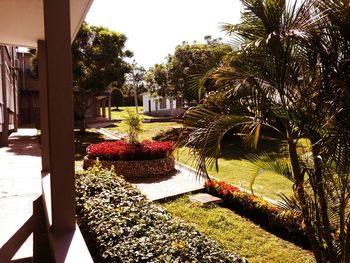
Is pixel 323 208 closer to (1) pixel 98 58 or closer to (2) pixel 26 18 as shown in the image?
(2) pixel 26 18

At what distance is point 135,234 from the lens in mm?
4109

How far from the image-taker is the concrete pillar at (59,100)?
312cm

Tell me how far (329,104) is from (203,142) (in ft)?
4.69

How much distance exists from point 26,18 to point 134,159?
8113mm

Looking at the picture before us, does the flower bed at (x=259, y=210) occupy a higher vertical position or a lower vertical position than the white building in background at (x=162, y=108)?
lower

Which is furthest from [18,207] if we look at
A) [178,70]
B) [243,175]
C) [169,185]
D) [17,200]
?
[178,70]

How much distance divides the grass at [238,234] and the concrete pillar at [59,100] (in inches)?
173

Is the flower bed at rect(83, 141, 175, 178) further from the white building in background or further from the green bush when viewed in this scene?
the white building in background

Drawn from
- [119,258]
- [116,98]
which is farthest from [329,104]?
[116,98]

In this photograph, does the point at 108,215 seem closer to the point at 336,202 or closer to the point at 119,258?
the point at 119,258

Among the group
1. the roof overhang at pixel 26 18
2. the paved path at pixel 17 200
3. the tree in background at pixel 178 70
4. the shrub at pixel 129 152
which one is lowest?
the shrub at pixel 129 152

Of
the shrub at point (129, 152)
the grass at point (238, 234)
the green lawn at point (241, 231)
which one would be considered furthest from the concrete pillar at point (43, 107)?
the shrub at point (129, 152)

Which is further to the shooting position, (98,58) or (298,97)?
(98,58)

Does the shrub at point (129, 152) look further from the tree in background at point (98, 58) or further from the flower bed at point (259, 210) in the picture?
the tree in background at point (98, 58)
